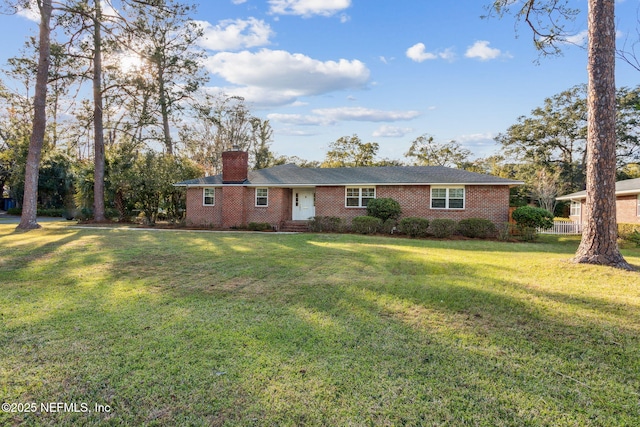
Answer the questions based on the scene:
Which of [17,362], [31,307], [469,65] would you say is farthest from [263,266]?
[469,65]

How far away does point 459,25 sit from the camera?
13.6 m

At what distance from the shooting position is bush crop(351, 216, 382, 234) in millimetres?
16219

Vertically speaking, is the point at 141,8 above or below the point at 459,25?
above

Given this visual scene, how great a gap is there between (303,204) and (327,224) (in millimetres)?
3626

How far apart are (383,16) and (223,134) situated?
29774mm

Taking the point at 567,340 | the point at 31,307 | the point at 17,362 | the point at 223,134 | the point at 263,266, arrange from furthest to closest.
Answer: the point at 223,134 < the point at 263,266 < the point at 31,307 < the point at 567,340 < the point at 17,362

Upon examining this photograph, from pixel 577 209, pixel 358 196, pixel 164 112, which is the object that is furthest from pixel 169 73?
pixel 577 209

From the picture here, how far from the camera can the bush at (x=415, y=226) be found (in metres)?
15.6

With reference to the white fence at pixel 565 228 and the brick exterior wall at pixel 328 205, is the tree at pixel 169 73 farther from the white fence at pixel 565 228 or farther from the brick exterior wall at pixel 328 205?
the white fence at pixel 565 228

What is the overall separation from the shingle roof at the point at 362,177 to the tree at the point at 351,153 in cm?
1967

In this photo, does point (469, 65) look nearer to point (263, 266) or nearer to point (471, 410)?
point (263, 266)

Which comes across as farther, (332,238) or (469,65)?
(469,65)

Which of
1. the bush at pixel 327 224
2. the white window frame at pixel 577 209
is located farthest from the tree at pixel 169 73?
the white window frame at pixel 577 209

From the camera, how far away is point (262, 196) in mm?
19984
